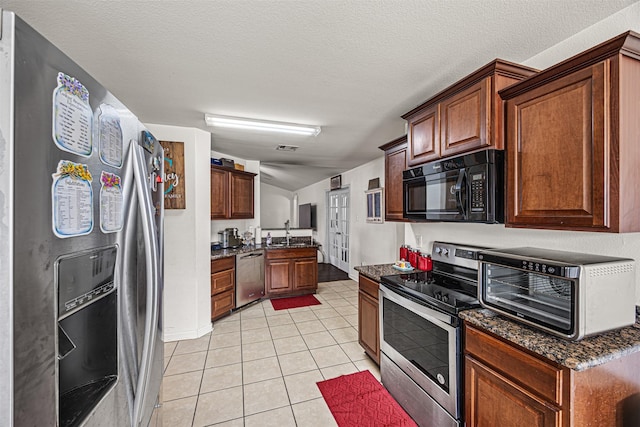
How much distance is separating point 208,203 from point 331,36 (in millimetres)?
2442

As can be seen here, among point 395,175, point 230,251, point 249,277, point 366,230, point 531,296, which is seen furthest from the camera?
point 366,230

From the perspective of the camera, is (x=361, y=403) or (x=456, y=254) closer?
(x=361, y=403)

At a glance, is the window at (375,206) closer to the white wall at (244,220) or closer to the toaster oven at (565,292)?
the white wall at (244,220)

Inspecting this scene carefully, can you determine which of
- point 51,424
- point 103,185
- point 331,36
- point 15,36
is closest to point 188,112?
point 331,36

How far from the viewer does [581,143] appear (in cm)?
128

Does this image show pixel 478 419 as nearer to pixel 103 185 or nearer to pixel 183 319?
pixel 103 185

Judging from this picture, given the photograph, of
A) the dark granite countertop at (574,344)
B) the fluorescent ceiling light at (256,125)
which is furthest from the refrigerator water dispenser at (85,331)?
the fluorescent ceiling light at (256,125)

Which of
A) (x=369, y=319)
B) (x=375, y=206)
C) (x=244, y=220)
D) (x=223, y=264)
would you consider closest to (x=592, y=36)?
(x=369, y=319)

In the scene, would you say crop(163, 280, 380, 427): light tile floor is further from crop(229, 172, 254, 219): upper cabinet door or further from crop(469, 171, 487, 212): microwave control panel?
crop(469, 171, 487, 212): microwave control panel

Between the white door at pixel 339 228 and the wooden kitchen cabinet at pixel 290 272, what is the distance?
163 cm

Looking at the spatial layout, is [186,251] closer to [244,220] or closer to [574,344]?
[244,220]

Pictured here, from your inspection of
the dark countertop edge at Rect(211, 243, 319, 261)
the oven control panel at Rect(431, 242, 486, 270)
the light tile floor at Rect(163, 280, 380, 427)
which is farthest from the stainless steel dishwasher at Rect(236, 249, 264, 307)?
the oven control panel at Rect(431, 242, 486, 270)

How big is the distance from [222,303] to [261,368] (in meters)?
1.35

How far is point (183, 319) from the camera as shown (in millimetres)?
3162
